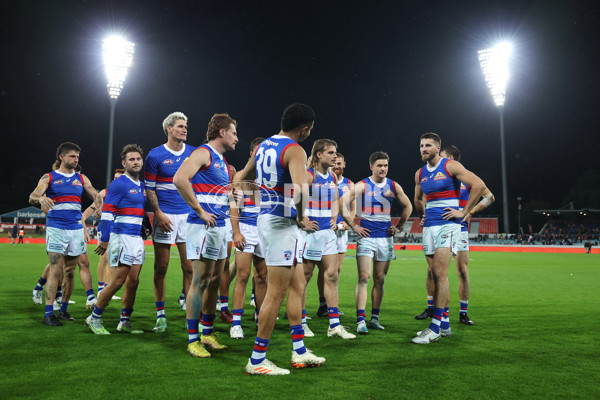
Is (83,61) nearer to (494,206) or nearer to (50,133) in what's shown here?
(50,133)

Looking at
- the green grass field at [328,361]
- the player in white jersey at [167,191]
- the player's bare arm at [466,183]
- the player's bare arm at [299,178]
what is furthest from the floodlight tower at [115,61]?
the player's bare arm at [299,178]

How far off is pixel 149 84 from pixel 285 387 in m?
66.8

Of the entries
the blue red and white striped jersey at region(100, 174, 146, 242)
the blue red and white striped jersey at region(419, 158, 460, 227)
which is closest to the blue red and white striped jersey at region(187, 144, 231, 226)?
the blue red and white striped jersey at region(100, 174, 146, 242)

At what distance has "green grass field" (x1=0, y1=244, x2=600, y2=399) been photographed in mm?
3453

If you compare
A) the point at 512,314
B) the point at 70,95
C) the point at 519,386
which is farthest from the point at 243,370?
the point at 70,95

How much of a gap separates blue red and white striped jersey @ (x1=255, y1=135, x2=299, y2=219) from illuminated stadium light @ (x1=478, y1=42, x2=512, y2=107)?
43.6 metres

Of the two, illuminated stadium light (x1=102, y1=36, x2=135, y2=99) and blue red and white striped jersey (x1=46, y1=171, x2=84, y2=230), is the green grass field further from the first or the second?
illuminated stadium light (x1=102, y1=36, x2=135, y2=99)

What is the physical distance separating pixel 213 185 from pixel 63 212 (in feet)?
10.2

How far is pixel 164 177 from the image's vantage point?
6.11 m

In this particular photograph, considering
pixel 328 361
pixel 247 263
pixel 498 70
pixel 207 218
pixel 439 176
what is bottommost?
pixel 328 361

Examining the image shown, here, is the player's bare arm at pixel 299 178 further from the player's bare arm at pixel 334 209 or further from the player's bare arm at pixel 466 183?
the player's bare arm at pixel 466 183

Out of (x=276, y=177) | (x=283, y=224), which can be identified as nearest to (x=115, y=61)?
(x=276, y=177)

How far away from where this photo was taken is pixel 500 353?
480cm

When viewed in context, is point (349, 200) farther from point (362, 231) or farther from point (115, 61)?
point (115, 61)
